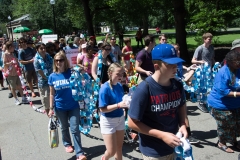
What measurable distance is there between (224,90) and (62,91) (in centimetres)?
256

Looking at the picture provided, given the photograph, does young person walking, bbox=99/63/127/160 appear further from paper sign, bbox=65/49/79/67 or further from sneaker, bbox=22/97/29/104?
paper sign, bbox=65/49/79/67

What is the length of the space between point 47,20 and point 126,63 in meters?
43.5

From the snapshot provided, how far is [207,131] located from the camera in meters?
5.40

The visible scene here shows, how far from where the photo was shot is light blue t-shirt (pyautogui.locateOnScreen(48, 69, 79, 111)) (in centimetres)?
437

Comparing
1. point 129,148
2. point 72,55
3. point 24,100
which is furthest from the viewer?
point 72,55

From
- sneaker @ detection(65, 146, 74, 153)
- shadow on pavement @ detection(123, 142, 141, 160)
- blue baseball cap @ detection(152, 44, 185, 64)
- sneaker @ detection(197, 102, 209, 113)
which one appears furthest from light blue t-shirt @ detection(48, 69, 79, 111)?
sneaker @ detection(197, 102, 209, 113)

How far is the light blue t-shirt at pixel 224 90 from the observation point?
154 inches

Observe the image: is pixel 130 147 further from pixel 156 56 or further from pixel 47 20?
pixel 47 20

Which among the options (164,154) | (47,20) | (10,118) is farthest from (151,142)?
(47,20)

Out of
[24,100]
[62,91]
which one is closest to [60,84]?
[62,91]

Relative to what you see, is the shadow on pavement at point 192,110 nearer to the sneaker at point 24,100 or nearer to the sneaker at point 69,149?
the sneaker at point 69,149

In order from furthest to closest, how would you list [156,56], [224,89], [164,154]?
[224,89], [164,154], [156,56]

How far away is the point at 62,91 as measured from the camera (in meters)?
4.40

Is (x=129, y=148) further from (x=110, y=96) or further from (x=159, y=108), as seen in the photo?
(x=159, y=108)
